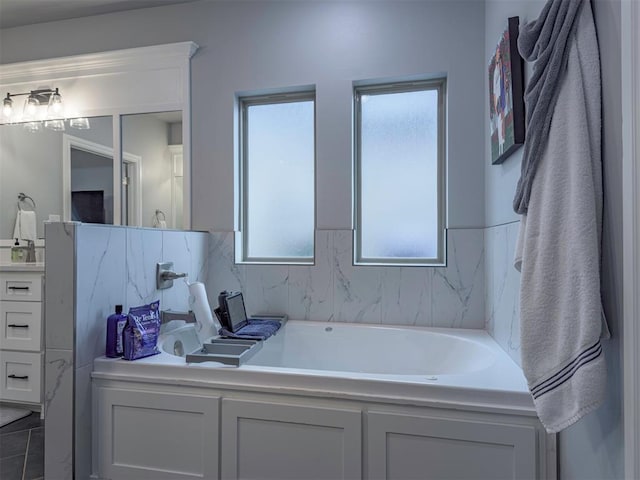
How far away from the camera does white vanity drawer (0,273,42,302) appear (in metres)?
2.25

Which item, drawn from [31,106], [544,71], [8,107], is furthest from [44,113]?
[544,71]

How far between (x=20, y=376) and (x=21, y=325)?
0.30 meters

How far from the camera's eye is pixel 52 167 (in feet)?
9.11

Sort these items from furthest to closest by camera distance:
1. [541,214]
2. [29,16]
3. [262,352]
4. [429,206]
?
[29,16] → [429,206] → [262,352] → [541,214]

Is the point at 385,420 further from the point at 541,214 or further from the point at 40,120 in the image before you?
the point at 40,120

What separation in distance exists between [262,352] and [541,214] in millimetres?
1635

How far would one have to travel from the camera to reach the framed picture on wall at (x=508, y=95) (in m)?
1.44

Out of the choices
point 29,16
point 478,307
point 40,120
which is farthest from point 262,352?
point 29,16

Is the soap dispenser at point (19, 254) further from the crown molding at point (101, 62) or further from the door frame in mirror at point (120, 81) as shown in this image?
the crown molding at point (101, 62)

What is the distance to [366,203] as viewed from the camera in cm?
244

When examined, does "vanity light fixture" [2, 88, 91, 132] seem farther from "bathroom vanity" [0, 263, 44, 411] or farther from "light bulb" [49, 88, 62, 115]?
"bathroom vanity" [0, 263, 44, 411]

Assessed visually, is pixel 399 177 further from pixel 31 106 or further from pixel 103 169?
pixel 31 106

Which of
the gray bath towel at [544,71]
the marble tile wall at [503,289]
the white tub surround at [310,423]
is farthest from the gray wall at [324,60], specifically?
the white tub surround at [310,423]

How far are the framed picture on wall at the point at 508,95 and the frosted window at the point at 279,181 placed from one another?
1.17 metres
